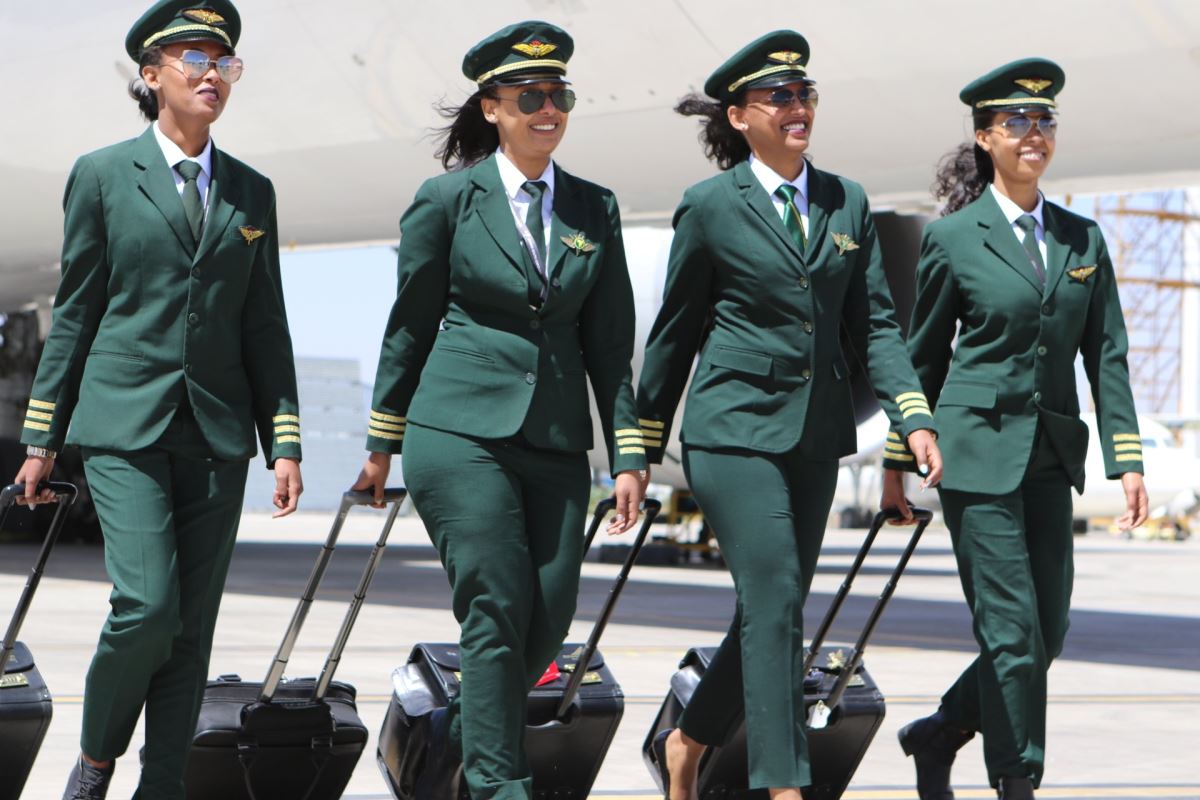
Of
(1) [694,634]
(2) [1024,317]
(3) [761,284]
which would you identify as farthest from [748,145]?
(1) [694,634]

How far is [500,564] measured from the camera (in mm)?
3541

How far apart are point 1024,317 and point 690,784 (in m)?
1.32

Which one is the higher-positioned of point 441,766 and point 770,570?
point 770,570

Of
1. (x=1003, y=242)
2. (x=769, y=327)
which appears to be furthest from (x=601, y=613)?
(x=1003, y=242)

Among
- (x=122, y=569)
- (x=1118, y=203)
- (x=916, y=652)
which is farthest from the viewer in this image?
(x=1118, y=203)

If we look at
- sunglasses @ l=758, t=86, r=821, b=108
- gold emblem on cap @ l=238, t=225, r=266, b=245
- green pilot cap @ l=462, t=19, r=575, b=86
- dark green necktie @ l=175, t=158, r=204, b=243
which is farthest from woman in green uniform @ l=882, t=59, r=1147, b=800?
dark green necktie @ l=175, t=158, r=204, b=243

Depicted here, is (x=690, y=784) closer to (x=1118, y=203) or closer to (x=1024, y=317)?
(x=1024, y=317)

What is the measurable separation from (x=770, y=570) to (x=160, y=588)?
1228 mm

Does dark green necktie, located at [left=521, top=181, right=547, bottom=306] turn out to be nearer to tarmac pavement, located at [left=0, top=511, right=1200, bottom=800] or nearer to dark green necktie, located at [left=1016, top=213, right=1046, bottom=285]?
dark green necktie, located at [left=1016, top=213, right=1046, bottom=285]

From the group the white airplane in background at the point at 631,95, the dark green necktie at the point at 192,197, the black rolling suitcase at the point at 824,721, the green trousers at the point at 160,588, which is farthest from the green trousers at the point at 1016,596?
the white airplane in background at the point at 631,95

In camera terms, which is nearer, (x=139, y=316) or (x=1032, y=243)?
(x=139, y=316)

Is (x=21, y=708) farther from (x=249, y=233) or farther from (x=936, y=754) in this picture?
(x=936, y=754)

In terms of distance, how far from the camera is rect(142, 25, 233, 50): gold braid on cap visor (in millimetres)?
3691

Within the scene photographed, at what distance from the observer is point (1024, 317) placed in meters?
4.19
